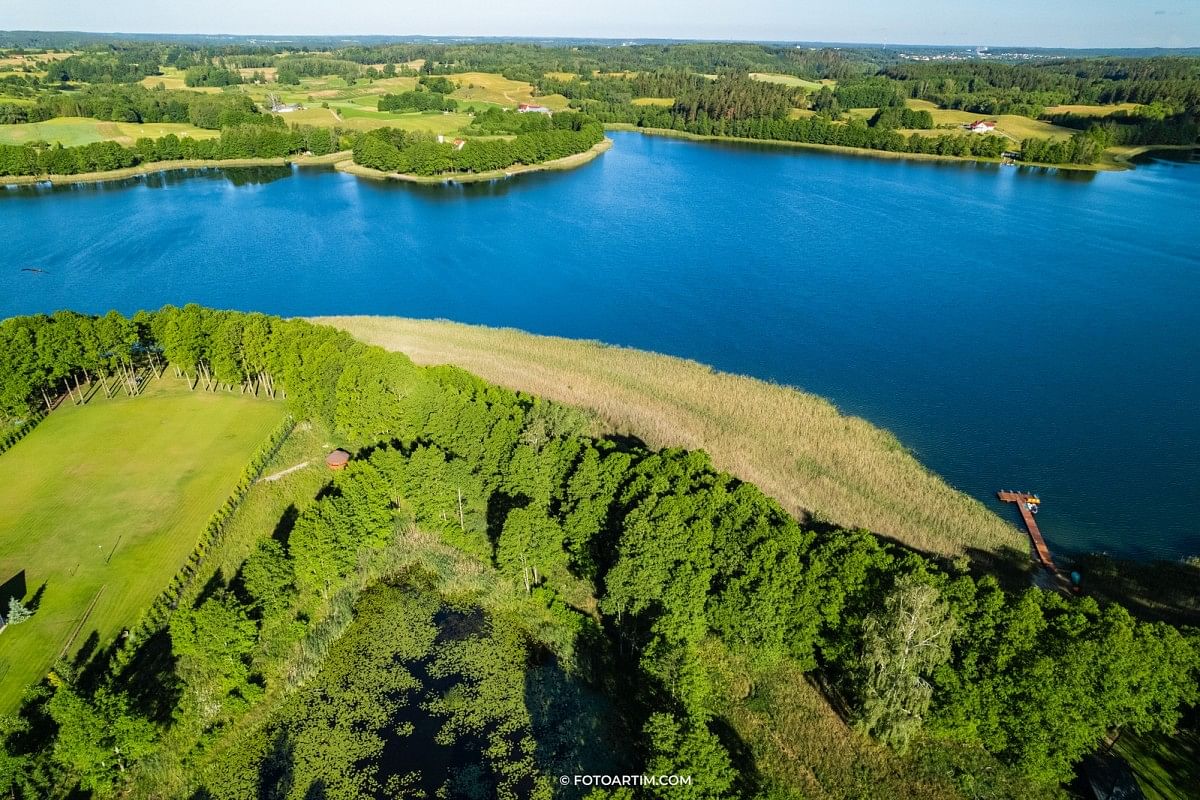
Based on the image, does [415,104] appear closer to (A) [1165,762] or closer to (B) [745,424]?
(B) [745,424]

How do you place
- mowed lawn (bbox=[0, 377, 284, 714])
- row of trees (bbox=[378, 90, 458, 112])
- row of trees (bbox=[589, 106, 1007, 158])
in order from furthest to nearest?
row of trees (bbox=[378, 90, 458, 112]), row of trees (bbox=[589, 106, 1007, 158]), mowed lawn (bbox=[0, 377, 284, 714])

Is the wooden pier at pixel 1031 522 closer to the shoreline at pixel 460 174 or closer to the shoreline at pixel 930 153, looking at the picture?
the shoreline at pixel 460 174

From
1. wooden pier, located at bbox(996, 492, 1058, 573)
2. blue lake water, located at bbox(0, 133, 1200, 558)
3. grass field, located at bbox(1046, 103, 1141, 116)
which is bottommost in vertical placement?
wooden pier, located at bbox(996, 492, 1058, 573)

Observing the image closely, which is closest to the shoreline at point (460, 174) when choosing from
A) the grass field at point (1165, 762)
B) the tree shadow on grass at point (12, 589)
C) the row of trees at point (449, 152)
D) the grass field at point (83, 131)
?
the row of trees at point (449, 152)

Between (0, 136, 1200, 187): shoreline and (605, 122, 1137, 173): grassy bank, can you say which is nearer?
(0, 136, 1200, 187): shoreline

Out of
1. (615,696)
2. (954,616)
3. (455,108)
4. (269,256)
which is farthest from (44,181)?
(954,616)

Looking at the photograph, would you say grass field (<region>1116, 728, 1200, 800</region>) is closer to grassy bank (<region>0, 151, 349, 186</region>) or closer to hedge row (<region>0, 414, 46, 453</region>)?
hedge row (<region>0, 414, 46, 453</region>)

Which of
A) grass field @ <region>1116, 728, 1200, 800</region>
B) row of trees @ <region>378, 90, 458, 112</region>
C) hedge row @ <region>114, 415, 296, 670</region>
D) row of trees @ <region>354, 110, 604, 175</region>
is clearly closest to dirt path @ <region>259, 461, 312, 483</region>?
hedge row @ <region>114, 415, 296, 670</region>
